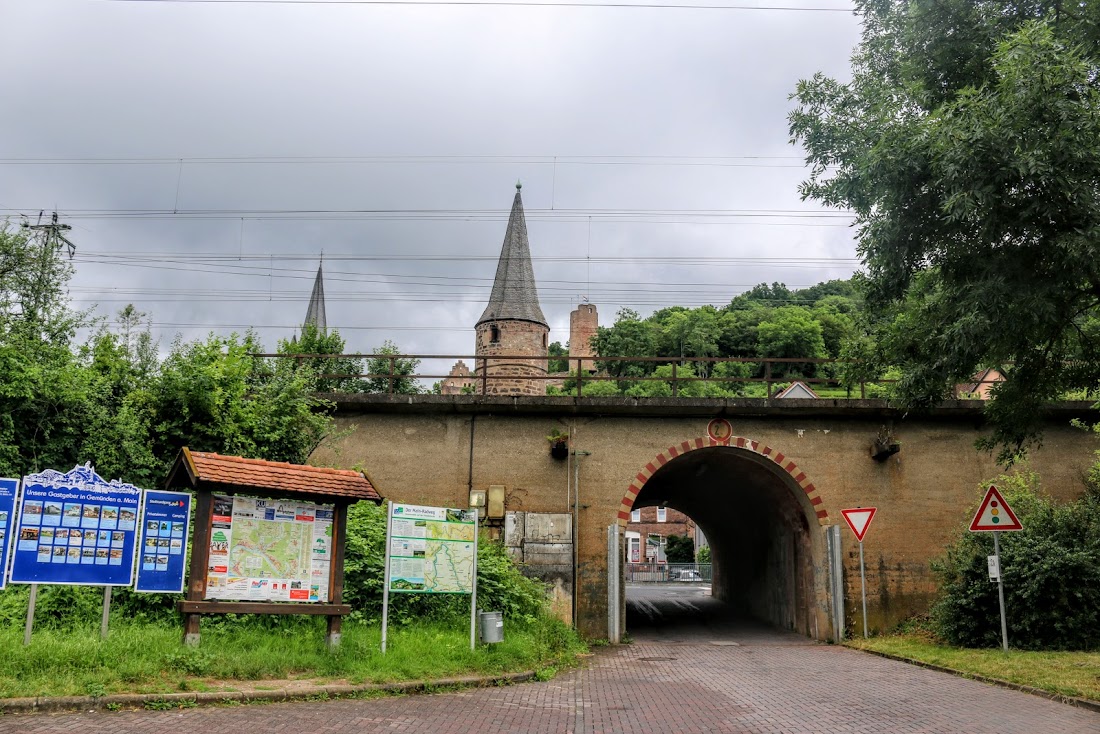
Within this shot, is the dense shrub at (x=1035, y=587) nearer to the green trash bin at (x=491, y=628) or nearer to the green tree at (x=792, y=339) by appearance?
the green trash bin at (x=491, y=628)

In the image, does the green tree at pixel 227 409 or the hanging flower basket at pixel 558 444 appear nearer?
the green tree at pixel 227 409

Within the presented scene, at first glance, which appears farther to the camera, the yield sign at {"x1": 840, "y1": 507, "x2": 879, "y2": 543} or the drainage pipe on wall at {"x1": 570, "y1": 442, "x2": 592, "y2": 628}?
the drainage pipe on wall at {"x1": 570, "y1": 442, "x2": 592, "y2": 628}

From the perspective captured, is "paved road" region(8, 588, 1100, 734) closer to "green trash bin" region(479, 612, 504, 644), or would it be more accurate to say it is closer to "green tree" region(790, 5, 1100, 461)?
"green trash bin" region(479, 612, 504, 644)

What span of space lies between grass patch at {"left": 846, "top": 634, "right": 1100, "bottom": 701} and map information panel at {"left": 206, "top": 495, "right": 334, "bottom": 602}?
8.82m

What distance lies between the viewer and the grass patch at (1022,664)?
10.1 metres

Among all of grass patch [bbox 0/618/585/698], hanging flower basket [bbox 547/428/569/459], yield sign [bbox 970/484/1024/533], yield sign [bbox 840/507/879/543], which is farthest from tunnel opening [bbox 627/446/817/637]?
grass patch [bbox 0/618/585/698]

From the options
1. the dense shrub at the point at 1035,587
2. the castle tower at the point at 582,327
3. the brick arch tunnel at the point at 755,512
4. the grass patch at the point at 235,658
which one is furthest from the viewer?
the castle tower at the point at 582,327

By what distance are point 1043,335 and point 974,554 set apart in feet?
16.1

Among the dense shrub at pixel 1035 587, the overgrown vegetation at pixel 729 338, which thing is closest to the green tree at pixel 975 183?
the dense shrub at pixel 1035 587

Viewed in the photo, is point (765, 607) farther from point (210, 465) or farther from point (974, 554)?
point (210, 465)

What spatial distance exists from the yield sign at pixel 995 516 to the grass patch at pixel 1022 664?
1.90 meters

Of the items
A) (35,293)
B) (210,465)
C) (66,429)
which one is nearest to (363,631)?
(210,465)

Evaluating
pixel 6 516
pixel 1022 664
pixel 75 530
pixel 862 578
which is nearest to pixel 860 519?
pixel 862 578

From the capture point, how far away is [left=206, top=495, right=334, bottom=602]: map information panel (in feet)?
33.3
